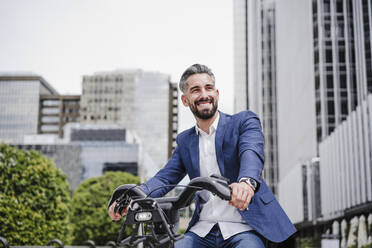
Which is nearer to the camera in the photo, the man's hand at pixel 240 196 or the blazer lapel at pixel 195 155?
the man's hand at pixel 240 196

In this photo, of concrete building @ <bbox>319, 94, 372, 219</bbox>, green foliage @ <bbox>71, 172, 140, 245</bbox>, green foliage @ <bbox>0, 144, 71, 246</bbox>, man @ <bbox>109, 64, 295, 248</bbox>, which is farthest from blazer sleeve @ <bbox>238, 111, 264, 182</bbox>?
green foliage @ <bbox>71, 172, 140, 245</bbox>

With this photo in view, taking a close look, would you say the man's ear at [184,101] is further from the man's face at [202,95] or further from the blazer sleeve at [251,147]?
the blazer sleeve at [251,147]

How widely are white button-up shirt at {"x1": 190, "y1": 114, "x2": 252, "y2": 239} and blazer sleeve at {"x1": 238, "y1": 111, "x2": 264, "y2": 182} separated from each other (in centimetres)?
18

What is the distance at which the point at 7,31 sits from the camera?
244 ft

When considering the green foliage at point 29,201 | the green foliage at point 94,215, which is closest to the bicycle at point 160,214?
the green foliage at point 29,201

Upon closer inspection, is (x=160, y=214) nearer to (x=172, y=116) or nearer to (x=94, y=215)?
(x=94, y=215)

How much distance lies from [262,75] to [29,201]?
198 feet

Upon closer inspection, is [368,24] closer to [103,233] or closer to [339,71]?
[339,71]

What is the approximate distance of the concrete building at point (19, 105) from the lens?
12862cm

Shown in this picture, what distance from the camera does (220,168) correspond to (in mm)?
2740

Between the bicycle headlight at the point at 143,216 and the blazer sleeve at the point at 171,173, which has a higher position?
the blazer sleeve at the point at 171,173

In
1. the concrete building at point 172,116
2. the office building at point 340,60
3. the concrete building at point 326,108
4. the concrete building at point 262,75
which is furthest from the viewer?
the concrete building at point 172,116

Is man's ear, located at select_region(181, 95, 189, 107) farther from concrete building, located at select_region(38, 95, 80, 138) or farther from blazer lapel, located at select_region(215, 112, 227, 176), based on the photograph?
concrete building, located at select_region(38, 95, 80, 138)

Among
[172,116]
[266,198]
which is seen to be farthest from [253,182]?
[172,116]
